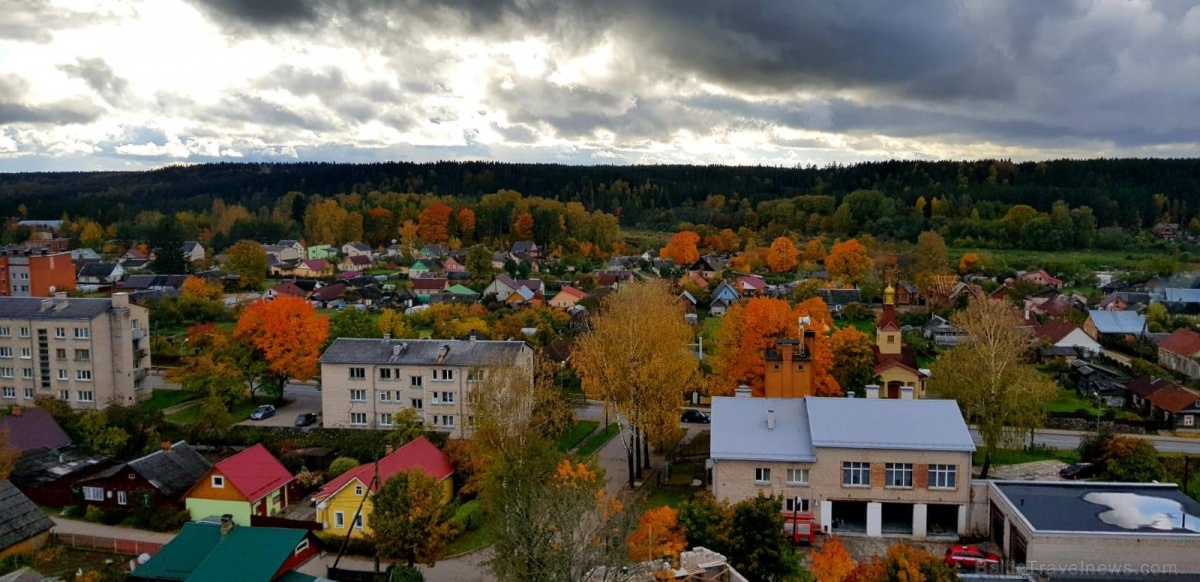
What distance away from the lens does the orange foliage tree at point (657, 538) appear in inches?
805

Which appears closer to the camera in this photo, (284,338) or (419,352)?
(419,352)

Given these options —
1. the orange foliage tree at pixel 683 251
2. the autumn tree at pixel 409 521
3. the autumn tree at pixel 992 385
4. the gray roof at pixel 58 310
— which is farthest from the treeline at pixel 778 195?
the autumn tree at pixel 409 521

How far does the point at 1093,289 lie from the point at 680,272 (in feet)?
121

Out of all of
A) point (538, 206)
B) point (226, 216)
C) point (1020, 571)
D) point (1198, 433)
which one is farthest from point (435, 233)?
point (1020, 571)

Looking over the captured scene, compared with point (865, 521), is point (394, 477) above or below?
above

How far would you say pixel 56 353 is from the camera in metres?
38.6

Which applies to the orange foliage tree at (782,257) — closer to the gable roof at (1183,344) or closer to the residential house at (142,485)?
the gable roof at (1183,344)

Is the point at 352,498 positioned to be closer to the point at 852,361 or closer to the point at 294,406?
the point at 294,406

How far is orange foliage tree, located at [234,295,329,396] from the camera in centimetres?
3859

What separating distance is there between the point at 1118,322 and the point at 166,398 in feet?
180

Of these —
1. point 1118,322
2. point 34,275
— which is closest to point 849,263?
point 1118,322

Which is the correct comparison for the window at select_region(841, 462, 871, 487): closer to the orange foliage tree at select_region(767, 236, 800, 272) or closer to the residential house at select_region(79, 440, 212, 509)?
the residential house at select_region(79, 440, 212, 509)

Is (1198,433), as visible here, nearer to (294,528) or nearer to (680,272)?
(294,528)

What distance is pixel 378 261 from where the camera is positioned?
99375 millimetres
